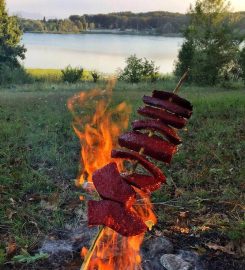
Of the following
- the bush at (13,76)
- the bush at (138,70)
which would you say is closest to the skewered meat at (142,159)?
the bush at (138,70)

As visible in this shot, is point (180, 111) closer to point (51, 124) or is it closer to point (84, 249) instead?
point (84, 249)

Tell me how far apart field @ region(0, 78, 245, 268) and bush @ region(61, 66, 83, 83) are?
2421 cm

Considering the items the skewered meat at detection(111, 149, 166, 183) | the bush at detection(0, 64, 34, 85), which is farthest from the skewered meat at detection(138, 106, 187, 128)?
the bush at detection(0, 64, 34, 85)

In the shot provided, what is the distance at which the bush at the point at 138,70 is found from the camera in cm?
3147

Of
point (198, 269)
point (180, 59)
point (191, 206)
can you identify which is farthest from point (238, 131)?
point (180, 59)

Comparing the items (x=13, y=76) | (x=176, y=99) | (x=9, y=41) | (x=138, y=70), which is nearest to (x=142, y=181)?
(x=176, y=99)

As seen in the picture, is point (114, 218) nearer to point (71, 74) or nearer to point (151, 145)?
point (151, 145)

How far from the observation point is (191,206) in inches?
228

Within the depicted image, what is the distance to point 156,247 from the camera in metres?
4.62

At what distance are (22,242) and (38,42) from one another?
8070 cm

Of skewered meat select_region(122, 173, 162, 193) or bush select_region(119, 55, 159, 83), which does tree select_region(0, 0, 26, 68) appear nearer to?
bush select_region(119, 55, 159, 83)

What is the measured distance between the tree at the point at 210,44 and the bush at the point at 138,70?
76.5 inches

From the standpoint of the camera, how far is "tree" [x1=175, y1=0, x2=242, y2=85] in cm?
2922

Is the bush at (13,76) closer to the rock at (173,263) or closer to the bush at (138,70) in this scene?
the bush at (138,70)
